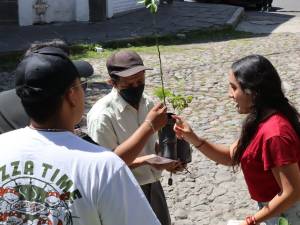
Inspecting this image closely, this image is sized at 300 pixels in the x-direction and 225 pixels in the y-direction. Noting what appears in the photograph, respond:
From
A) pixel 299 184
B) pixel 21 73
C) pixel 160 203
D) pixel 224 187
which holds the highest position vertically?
pixel 21 73

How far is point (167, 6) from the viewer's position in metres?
19.8

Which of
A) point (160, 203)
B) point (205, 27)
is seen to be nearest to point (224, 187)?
point (160, 203)

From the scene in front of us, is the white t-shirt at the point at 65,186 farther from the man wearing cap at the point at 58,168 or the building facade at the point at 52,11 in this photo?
the building facade at the point at 52,11

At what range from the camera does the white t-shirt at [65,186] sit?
6.37 feet

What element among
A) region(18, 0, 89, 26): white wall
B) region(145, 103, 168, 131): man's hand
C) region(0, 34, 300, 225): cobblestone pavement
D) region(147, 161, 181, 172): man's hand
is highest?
region(145, 103, 168, 131): man's hand

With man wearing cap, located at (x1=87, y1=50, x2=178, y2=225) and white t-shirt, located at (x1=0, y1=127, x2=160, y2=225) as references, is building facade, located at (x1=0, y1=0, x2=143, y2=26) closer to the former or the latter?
man wearing cap, located at (x1=87, y1=50, x2=178, y2=225)

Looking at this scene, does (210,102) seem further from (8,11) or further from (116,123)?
(8,11)

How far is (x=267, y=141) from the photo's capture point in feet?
9.32

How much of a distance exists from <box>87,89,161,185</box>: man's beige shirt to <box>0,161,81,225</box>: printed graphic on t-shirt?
1307mm

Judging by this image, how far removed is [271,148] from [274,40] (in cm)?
1182

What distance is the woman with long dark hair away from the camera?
111 inches

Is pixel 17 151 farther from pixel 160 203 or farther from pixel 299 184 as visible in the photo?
pixel 160 203

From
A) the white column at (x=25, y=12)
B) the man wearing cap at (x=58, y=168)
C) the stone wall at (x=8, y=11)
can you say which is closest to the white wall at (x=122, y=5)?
the white column at (x=25, y=12)

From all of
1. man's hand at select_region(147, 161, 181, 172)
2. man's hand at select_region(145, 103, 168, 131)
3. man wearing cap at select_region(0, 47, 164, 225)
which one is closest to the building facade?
man's hand at select_region(147, 161, 181, 172)
